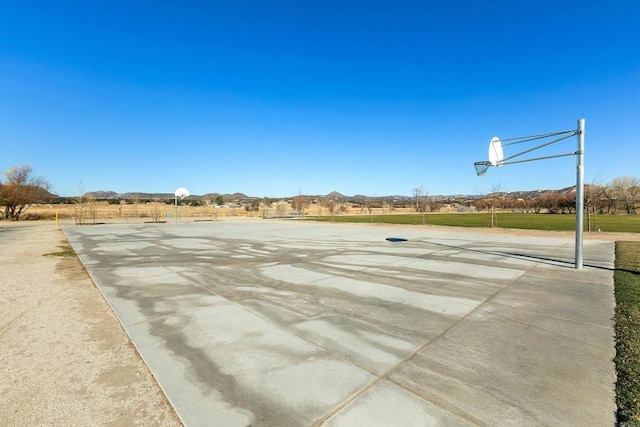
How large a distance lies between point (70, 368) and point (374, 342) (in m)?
3.33

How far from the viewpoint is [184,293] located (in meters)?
5.69

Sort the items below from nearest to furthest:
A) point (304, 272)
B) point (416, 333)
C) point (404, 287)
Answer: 1. point (416, 333)
2. point (404, 287)
3. point (304, 272)

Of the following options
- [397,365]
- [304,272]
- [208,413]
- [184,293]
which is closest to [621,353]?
[397,365]

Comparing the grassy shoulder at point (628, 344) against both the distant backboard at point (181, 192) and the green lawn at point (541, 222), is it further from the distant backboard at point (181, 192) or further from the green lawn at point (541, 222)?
the distant backboard at point (181, 192)

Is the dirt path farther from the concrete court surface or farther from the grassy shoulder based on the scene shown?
the grassy shoulder

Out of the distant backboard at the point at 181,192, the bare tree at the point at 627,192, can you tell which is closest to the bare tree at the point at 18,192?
the distant backboard at the point at 181,192

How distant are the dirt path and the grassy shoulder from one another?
3.58 meters

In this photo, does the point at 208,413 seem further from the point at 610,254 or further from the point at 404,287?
the point at 610,254

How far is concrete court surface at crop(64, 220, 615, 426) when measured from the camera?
236cm

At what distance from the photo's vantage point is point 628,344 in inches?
135

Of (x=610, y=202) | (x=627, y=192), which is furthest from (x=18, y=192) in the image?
(x=627, y=192)

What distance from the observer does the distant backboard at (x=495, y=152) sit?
30.8ft

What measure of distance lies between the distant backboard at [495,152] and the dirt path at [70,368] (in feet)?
34.0

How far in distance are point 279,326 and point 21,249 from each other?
45.7ft
